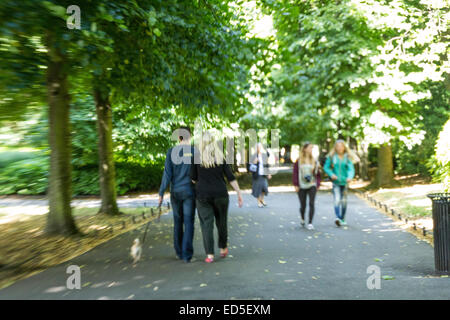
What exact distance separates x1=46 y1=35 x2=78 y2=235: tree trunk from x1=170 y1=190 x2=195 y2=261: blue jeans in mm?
3058

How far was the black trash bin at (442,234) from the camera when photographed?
6508 mm

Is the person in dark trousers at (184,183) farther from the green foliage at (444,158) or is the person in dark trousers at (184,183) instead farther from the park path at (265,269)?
the green foliage at (444,158)

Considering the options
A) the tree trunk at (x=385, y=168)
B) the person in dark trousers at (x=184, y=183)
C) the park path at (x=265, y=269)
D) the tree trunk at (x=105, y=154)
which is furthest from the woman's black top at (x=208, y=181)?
the tree trunk at (x=385, y=168)

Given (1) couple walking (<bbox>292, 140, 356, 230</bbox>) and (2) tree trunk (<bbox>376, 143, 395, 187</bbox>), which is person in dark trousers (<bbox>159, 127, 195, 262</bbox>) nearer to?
(1) couple walking (<bbox>292, 140, 356, 230</bbox>)

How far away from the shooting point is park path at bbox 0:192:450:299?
540 cm

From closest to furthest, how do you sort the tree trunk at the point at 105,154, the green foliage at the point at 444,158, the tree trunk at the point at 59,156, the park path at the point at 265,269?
the park path at the point at 265,269, the tree trunk at the point at 59,156, the green foliage at the point at 444,158, the tree trunk at the point at 105,154

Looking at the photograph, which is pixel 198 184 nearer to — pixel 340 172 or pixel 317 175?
pixel 317 175

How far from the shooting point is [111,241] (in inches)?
368

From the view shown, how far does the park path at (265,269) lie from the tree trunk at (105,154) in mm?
2813

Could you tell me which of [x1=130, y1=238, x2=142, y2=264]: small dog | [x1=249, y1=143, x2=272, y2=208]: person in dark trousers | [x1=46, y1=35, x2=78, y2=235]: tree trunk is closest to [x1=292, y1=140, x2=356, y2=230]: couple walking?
[x1=249, y1=143, x2=272, y2=208]: person in dark trousers
